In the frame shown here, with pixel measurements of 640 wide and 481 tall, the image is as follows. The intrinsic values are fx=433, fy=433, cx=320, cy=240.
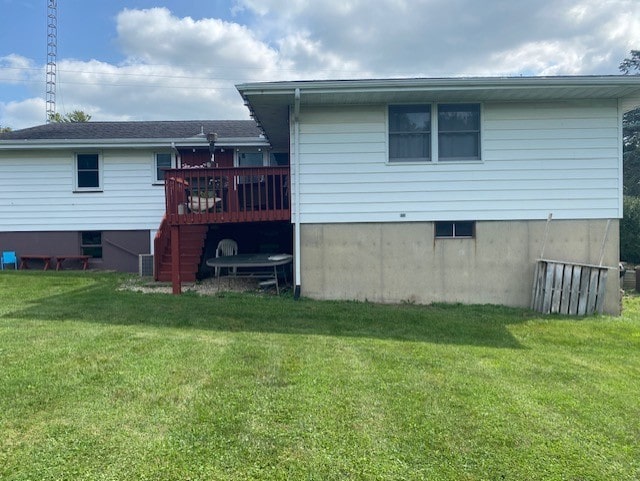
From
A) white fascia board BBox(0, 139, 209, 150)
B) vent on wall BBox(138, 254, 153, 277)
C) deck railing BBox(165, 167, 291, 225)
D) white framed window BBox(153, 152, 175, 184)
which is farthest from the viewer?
Result: white framed window BBox(153, 152, 175, 184)

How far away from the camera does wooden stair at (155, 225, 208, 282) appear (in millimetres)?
9734

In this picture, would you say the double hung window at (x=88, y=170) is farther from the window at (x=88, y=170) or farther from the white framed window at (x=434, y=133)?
the white framed window at (x=434, y=133)

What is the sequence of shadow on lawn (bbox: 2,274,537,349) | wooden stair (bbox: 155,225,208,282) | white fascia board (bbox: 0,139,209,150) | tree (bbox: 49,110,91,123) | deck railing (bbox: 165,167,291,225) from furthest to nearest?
tree (bbox: 49,110,91,123)
white fascia board (bbox: 0,139,209,150)
wooden stair (bbox: 155,225,208,282)
deck railing (bbox: 165,167,291,225)
shadow on lawn (bbox: 2,274,537,349)

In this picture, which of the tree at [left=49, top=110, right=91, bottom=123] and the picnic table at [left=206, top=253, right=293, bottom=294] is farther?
the tree at [left=49, top=110, right=91, bottom=123]

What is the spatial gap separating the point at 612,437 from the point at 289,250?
28.6 ft

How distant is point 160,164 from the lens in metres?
12.8

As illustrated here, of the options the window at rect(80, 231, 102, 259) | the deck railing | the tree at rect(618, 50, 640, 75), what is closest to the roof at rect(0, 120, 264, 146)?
the window at rect(80, 231, 102, 259)

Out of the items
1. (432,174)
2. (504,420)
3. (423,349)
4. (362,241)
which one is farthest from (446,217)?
(504,420)

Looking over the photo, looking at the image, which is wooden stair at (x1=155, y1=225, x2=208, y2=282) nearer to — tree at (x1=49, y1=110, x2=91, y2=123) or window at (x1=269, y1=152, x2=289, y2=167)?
window at (x1=269, y1=152, x2=289, y2=167)

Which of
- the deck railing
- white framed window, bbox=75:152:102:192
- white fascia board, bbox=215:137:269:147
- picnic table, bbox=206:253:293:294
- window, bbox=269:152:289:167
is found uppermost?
white fascia board, bbox=215:137:269:147

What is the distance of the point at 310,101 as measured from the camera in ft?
25.8

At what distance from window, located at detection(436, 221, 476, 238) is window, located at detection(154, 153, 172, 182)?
8.34 metres

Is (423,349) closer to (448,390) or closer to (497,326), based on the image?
(448,390)

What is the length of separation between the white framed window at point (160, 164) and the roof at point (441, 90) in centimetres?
582
